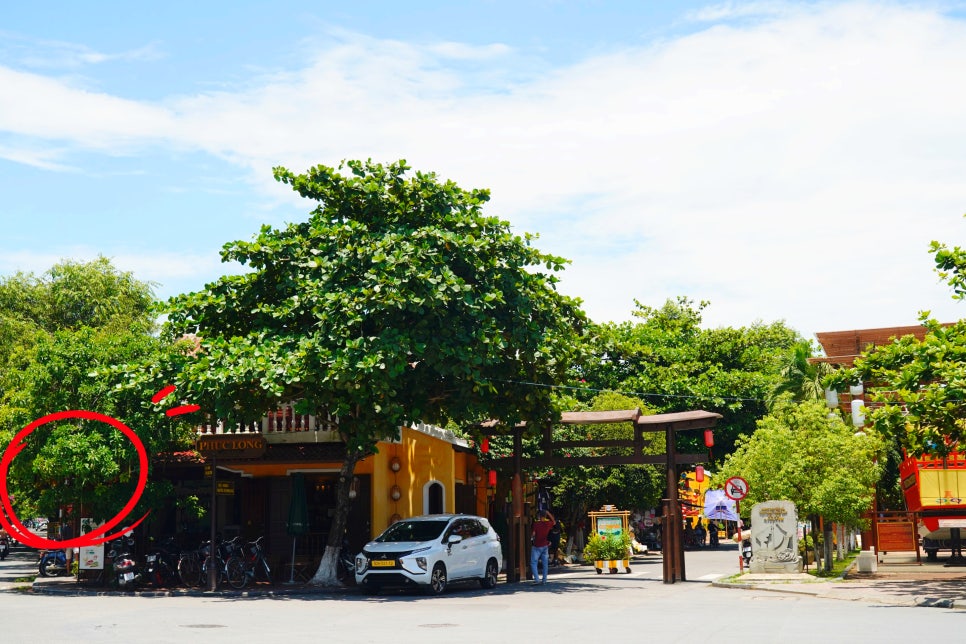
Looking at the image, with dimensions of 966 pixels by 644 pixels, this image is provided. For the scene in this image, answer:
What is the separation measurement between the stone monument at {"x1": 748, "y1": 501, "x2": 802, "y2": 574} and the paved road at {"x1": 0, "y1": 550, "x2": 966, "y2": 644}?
380 centimetres

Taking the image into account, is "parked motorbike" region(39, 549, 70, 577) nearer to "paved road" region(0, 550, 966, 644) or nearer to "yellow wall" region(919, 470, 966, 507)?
"paved road" region(0, 550, 966, 644)

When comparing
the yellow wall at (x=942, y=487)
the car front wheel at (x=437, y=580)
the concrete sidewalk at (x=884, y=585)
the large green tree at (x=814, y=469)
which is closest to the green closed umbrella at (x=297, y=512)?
the car front wheel at (x=437, y=580)

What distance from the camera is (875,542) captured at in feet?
101

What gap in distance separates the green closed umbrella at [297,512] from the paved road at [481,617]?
443cm

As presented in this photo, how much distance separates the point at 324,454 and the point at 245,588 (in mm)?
3952

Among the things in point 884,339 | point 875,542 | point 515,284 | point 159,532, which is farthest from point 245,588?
point 884,339

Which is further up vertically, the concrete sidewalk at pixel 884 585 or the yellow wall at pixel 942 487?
the yellow wall at pixel 942 487

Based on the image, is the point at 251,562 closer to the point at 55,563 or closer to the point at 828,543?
the point at 55,563

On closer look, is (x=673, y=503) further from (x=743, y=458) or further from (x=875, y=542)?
(x=875, y=542)

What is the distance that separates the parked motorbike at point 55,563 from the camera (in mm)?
28884

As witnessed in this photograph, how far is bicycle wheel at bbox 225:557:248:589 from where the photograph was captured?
24375 mm

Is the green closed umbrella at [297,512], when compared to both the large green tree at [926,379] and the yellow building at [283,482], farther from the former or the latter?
the large green tree at [926,379]

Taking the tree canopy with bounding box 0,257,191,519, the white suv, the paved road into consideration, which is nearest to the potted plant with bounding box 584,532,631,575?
the paved road

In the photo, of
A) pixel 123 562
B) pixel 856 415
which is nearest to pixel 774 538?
pixel 856 415
